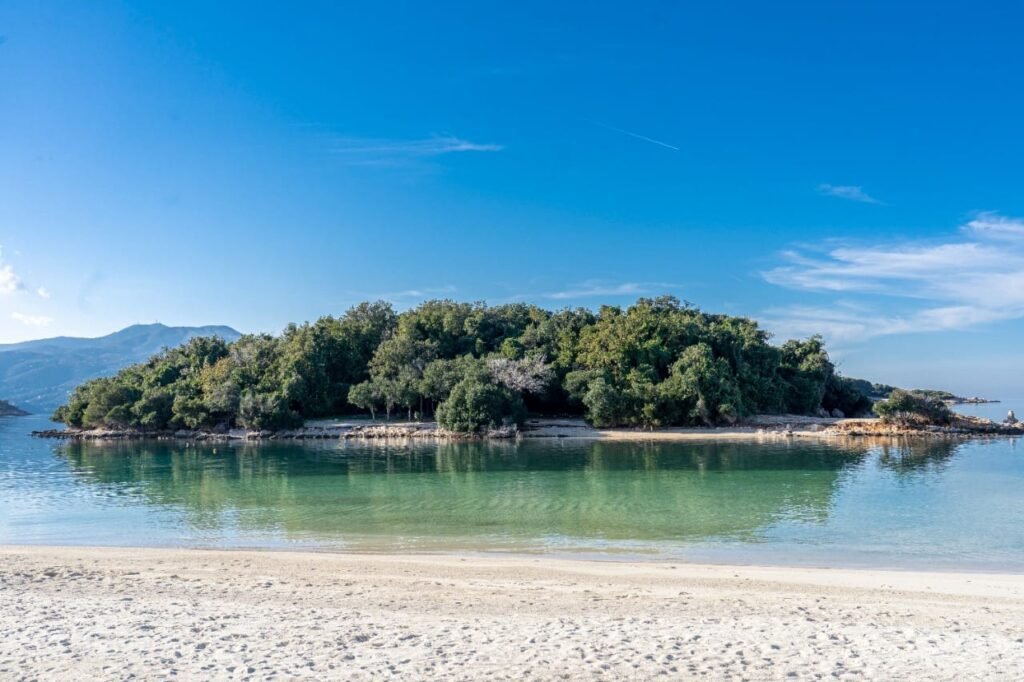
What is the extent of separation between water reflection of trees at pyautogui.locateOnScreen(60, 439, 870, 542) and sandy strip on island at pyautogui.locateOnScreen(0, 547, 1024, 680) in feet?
18.0

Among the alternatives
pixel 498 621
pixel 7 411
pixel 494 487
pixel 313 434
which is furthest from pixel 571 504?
pixel 7 411

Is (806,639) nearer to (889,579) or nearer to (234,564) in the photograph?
(889,579)

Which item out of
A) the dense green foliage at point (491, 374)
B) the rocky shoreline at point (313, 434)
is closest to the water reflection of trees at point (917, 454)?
the dense green foliage at point (491, 374)

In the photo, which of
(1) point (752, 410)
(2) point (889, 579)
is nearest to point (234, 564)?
(2) point (889, 579)

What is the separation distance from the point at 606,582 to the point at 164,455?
4770 centimetres

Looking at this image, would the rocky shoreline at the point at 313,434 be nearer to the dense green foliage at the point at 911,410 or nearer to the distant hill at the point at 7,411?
the dense green foliage at the point at 911,410

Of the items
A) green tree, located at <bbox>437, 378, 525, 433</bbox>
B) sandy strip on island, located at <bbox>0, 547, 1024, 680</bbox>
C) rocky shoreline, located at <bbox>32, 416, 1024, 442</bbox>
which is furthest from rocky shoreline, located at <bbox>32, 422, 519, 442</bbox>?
sandy strip on island, located at <bbox>0, 547, 1024, 680</bbox>

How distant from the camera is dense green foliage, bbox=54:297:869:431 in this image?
6191 centimetres

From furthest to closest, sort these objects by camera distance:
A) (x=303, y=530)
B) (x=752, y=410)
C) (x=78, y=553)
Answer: (x=752, y=410) → (x=303, y=530) → (x=78, y=553)

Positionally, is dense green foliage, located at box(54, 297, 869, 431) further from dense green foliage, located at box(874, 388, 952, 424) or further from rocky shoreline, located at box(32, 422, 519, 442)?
dense green foliage, located at box(874, 388, 952, 424)

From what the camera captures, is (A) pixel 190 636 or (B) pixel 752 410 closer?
(A) pixel 190 636

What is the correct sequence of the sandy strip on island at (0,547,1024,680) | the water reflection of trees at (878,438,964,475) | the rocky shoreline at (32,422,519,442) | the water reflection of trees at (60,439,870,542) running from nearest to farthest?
the sandy strip on island at (0,547,1024,680), the water reflection of trees at (60,439,870,542), the water reflection of trees at (878,438,964,475), the rocky shoreline at (32,422,519,442)

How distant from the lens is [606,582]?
1365 cm

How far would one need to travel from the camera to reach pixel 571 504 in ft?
83.1
